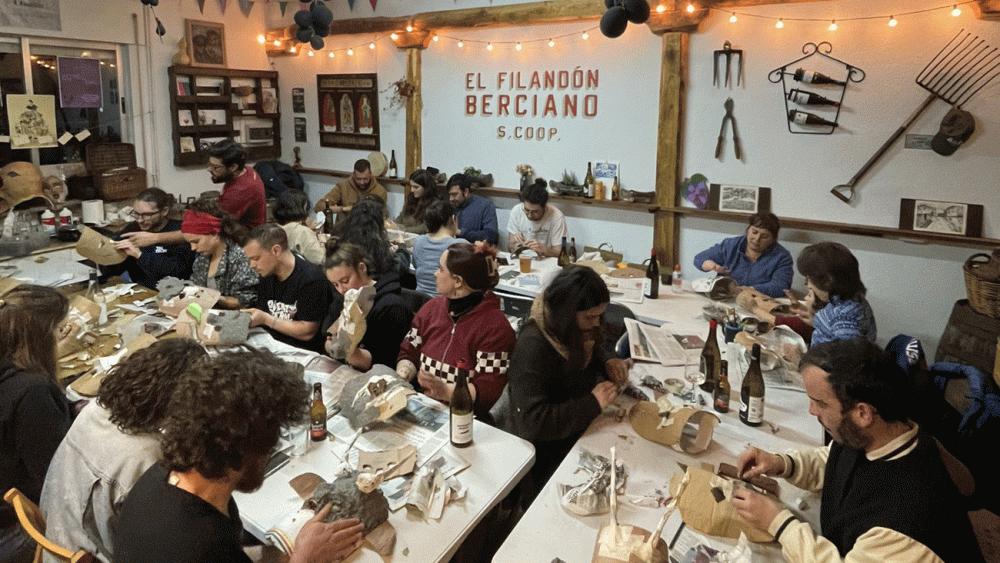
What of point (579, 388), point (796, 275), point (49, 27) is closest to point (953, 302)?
point (796, 275)

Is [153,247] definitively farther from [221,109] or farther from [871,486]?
[871,486]

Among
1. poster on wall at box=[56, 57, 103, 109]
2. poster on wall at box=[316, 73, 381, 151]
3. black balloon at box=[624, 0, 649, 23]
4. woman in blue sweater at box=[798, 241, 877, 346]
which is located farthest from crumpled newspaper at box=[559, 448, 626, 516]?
poster on wall at box=[56, 57, 103, 109]

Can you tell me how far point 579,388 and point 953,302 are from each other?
3.57 meters

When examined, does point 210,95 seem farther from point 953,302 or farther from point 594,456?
point 953,302

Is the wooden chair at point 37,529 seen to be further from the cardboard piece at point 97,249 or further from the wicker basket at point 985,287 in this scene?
the wicker basket at point 985,287

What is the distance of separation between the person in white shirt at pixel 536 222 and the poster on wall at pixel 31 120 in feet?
14.4

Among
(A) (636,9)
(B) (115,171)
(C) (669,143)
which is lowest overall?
(B) (115,171)

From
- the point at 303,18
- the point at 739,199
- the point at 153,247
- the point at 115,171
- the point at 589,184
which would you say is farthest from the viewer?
the point at 115,171

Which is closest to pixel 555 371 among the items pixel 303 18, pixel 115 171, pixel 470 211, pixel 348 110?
pixel 470 211

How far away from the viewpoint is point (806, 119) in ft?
15.3

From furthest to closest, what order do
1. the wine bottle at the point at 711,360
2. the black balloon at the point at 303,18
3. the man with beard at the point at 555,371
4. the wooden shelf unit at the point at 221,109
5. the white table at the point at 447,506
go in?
1. the wooden shelf unit at the point at 221,109
2. the black balloon at the point at 303,18
3. the wine bottle at the point at 711,360
4. the man with beard at the point at 555,371
5. the white table at the point at 447,506

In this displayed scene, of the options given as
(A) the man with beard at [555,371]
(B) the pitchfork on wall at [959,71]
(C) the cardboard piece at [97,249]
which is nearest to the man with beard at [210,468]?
(A) the man with beard at [555,371]

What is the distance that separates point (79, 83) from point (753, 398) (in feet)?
21.9

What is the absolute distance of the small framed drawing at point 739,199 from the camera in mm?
4961
